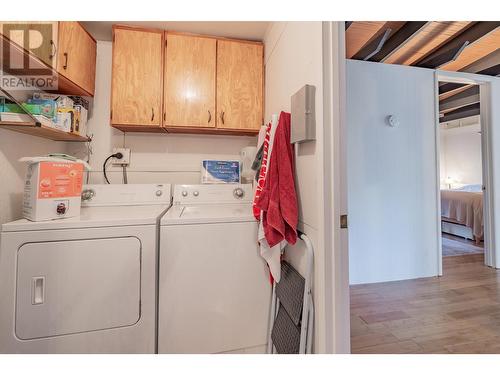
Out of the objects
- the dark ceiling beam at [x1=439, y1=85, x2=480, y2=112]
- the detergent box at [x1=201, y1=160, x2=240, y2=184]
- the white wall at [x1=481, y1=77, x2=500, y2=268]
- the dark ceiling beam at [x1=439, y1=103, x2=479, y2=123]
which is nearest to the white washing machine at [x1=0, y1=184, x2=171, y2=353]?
the detergent box at [x1=201, y1=160, x2=240, y2=184]

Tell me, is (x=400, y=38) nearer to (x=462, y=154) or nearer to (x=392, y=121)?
(x=392, y=121)

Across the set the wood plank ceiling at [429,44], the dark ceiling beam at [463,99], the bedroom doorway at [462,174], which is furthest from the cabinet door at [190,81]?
the dark ceiling beam at [463,99]

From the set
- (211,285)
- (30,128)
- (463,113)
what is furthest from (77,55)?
(463,113)

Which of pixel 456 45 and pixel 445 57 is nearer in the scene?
pixel 456 45

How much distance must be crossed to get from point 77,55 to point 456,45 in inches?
136

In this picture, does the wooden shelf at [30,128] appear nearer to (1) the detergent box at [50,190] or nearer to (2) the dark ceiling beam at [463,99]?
(1) the detergent box at [50,190]

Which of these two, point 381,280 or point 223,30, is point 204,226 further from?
point 381,280

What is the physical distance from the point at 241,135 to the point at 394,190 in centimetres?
180

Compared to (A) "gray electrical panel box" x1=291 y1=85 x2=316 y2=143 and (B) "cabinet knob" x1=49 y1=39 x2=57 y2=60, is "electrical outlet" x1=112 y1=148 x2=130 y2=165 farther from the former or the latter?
(A) "gray electrical panel box" x1=291 y1=85 x2=316 y2=143

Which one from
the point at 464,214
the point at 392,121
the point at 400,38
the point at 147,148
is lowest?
the point at 464,214

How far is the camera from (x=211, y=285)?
1.22 metres

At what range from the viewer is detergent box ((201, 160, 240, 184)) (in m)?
1.91

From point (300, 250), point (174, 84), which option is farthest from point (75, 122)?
point (300, 250)

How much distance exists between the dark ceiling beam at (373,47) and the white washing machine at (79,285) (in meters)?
2.55
